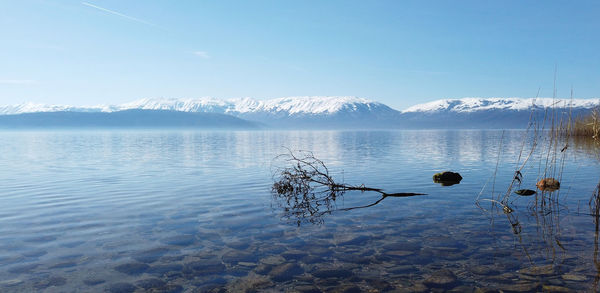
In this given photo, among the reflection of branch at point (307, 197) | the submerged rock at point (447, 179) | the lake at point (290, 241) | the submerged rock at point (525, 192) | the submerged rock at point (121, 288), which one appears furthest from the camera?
the submerged rock at point (447, 179)

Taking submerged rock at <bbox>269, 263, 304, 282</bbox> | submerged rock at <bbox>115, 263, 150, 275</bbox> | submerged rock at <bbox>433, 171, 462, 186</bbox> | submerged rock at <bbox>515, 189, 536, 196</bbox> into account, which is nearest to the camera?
submerged rock at <bbox>269, 263, 304, 282</bbox>

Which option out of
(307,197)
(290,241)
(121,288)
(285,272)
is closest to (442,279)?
(285,272)

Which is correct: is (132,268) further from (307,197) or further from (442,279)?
(307,197)

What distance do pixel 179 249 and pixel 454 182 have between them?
53.5ft

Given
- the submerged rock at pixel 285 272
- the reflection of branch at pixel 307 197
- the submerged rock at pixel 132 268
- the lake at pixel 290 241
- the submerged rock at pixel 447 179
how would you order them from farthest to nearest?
1. the submerged rock at pixel 447 179
2. the reflection of branch at pixel 307 197
3. the submerged rock at pixel 132 268
4. the submerged rock at pixel 285 272
5. the lake at pixel 290 241

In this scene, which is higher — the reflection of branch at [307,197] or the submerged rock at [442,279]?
the submerged rock at [442,279]

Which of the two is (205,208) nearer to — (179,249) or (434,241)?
(179,249)

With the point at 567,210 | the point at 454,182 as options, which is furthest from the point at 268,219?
the point at 454,182

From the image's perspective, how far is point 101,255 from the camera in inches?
403

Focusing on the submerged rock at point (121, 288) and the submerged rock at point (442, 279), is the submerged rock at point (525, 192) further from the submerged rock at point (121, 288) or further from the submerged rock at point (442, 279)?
the submerged rock at point (121, 288)

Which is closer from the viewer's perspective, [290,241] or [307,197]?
[290,241]

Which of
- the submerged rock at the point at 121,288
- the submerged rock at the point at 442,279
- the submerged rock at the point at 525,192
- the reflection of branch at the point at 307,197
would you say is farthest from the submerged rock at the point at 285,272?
the submerged rock at the point at 525,192

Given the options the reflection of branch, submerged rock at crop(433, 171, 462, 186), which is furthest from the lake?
submerged rock at crop(433, 171, 462, 186)

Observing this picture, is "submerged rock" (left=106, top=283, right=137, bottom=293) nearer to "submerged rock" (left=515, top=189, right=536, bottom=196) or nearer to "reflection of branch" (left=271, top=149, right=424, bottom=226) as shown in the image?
"reflection of branch" (left=271, top=149, right=424, bottom=226)
